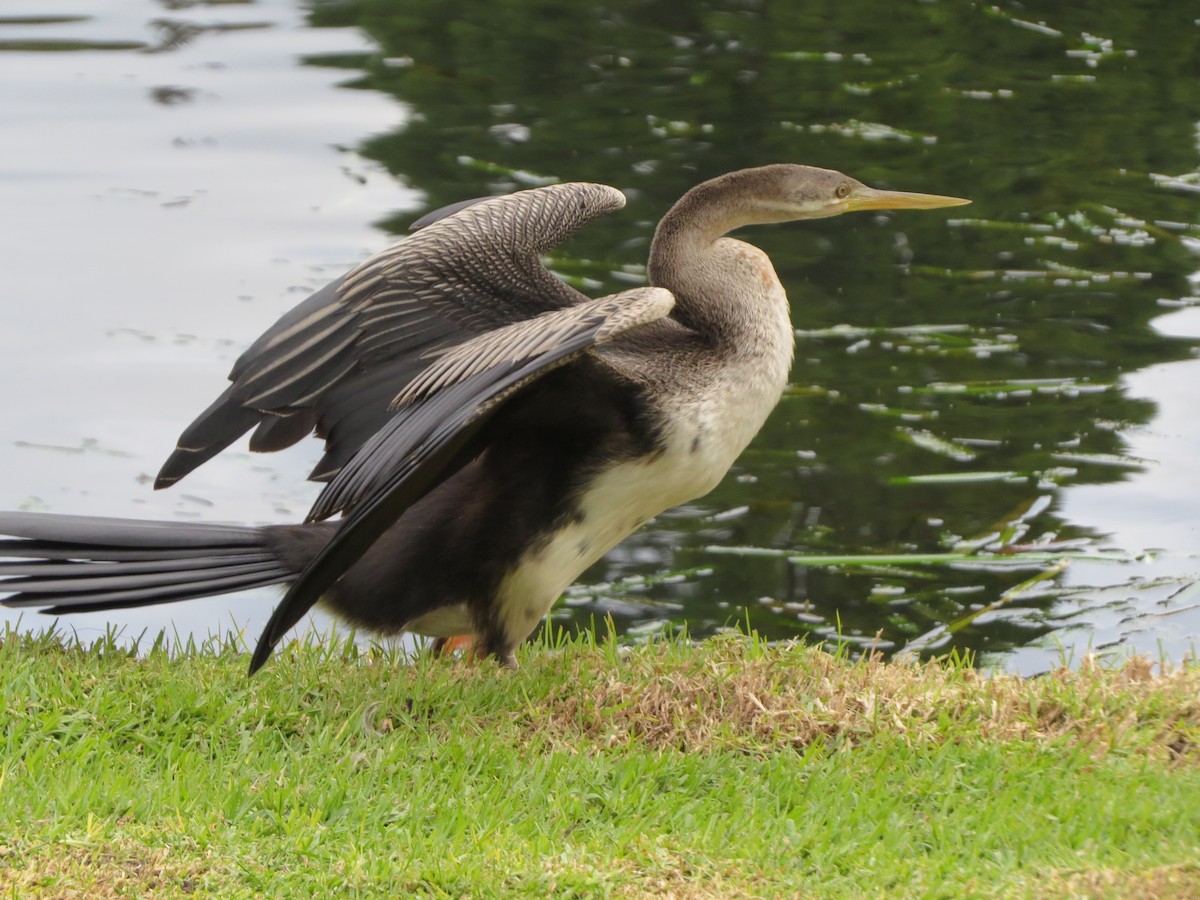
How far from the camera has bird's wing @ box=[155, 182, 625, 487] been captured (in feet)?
14.1

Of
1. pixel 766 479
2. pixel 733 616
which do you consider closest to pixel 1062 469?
pixel 766 479

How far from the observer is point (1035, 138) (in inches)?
388

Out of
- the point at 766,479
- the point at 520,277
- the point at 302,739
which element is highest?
the point at 520,277

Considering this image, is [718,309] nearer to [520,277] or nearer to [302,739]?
[520,277]

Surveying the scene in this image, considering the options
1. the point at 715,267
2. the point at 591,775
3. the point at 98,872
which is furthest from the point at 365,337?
the point at 98,872

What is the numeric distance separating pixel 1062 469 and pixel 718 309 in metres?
2.81

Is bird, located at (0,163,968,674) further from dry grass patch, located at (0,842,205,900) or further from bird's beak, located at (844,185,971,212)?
dry grass patch, located at (0,842,205,900)

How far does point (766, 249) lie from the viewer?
863 cm

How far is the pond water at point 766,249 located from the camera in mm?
6094

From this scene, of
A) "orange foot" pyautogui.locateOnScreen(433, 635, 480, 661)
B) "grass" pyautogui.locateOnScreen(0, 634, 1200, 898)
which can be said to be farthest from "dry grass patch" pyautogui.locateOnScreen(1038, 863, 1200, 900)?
"orange foot" pyautogui.locateOnScreen(433, 635, 480, 661)

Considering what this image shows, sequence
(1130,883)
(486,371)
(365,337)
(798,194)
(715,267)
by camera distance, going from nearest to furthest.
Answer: (1130,883)
(486,371)
(365,337)
(715,267)
(798,194)

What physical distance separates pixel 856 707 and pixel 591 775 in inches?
27.1

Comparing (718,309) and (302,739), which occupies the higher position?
(718,309)

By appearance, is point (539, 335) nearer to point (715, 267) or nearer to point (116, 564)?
point (715, 267)
